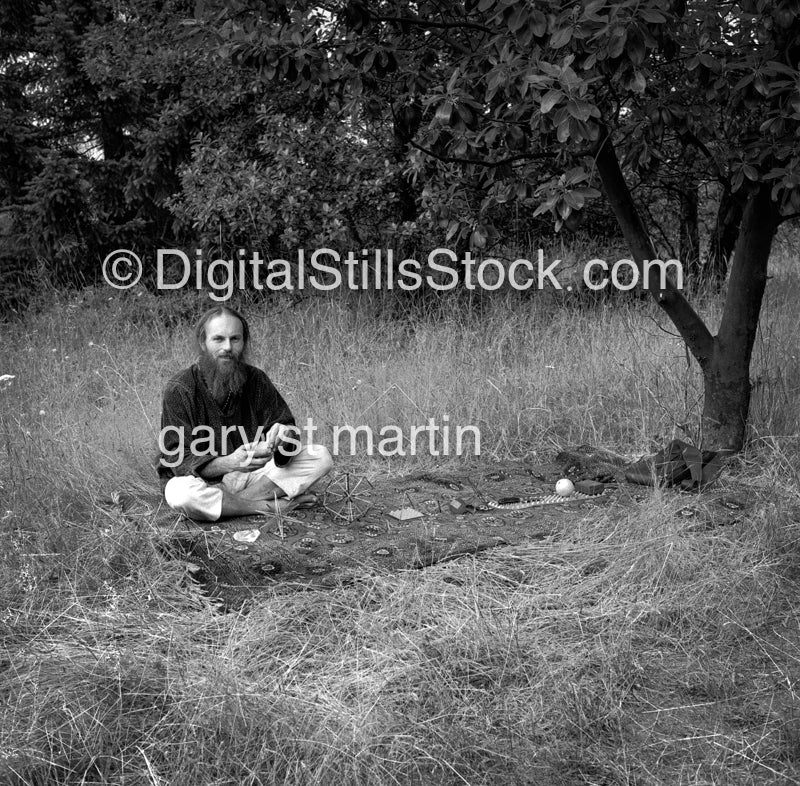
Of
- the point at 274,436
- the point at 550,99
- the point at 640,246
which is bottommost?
the point at 274,436

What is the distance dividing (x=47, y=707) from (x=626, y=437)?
399 centimetres

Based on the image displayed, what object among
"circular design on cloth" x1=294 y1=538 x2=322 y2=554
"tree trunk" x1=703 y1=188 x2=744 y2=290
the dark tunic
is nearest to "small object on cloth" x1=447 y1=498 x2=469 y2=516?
"circular design on cloth" x1=294 y1=538 x2=322 y2=554

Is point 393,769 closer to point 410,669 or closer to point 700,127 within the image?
point 410,669

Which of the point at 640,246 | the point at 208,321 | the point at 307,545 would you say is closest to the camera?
the point at 307,545

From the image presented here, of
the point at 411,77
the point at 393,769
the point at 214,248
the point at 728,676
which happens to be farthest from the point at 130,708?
the point at 214,248

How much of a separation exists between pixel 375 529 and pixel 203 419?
0.98m

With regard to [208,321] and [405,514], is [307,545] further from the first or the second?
[208,321]

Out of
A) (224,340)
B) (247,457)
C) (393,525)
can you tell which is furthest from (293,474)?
(224,340)

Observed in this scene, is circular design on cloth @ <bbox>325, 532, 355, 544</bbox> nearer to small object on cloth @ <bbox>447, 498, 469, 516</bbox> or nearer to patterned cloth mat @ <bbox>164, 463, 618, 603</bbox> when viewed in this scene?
patterned cloth mat @ <bbox>164, 463, 618, 603</bbox>

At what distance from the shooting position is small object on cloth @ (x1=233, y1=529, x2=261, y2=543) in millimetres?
4062

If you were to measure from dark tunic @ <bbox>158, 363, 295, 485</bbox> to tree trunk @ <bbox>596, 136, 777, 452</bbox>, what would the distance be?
206cm

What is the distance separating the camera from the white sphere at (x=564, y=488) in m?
4.74

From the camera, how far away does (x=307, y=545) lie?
4.03 meters

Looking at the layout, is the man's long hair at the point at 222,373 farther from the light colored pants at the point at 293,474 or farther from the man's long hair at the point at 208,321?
the light colored pants at the point at 293,474
